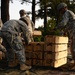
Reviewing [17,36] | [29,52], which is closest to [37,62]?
[29,52]

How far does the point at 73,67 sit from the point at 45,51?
3.36 ft

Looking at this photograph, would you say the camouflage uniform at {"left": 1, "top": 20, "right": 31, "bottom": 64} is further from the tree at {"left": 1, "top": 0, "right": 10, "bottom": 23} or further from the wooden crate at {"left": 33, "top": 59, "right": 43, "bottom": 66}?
the tree at {"left": 1, "top": 0, "right": 10, "bottom": 23}

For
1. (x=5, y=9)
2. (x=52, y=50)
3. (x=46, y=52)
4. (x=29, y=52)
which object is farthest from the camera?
(x=5, y=9)

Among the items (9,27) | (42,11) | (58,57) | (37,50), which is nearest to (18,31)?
(9,27)

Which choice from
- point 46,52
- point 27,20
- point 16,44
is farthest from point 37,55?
point 27,20

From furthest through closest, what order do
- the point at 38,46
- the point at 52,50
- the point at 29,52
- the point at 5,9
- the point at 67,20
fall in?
the point at 5,9 < the point at 67,20 < the point at 29,52 < the point at 38,46 < the point at 52,50

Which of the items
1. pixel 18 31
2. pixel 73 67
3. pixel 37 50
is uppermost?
pixel 18 31

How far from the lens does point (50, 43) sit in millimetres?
7867

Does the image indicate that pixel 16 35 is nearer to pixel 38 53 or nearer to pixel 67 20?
pixel 38 53

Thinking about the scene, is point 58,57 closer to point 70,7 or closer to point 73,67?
point 73,67

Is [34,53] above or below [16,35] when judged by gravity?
below

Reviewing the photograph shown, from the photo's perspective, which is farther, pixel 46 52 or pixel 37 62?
pixel 37 62

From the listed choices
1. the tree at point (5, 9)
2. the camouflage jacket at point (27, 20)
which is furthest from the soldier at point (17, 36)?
the tree at point (5, 9)

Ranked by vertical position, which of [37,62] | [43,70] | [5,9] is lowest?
[43,70]
